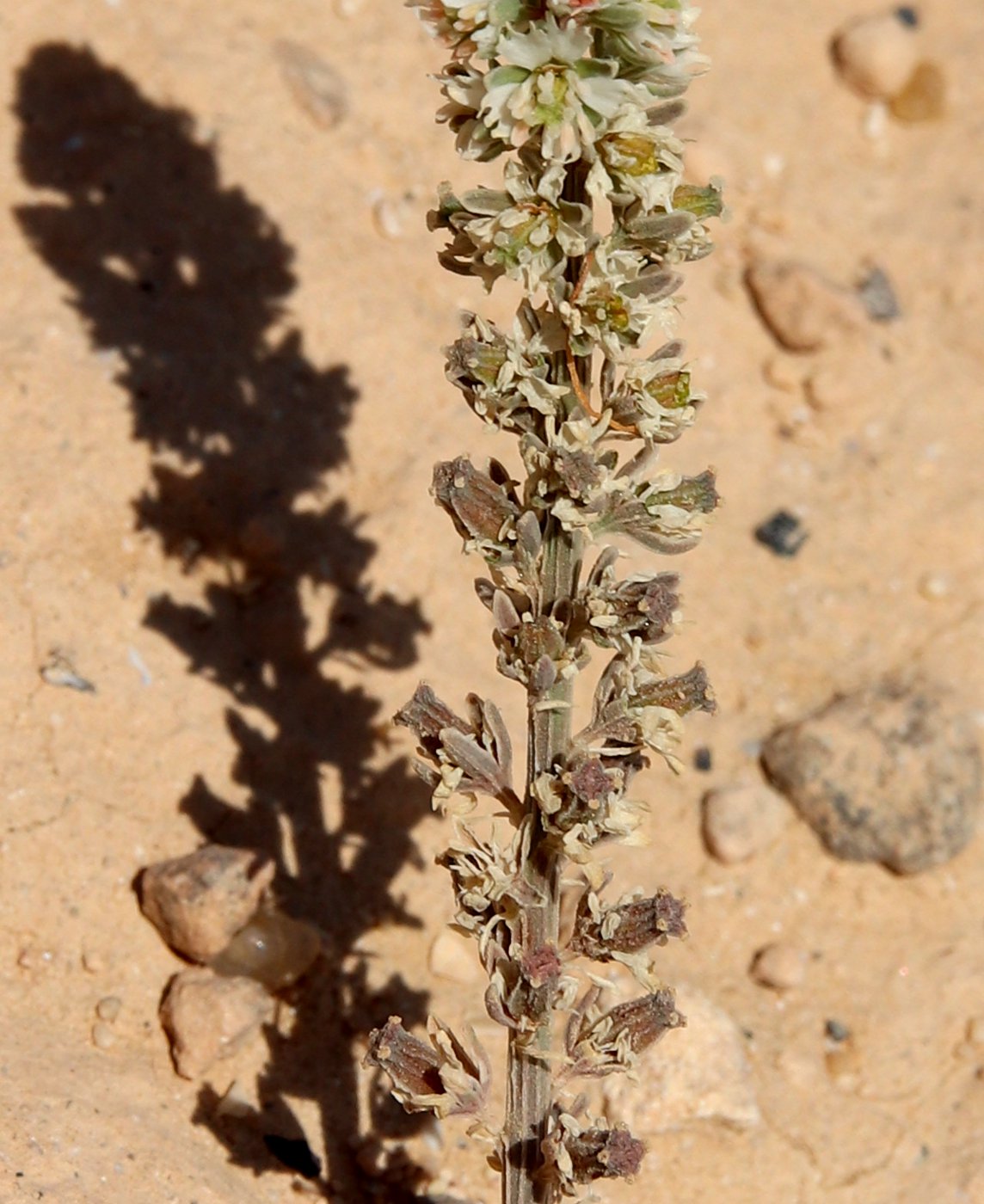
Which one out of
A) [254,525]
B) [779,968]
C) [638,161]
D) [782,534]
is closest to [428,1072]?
[779,968]

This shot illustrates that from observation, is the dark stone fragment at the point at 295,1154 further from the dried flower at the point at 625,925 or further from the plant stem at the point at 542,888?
the dried flower at the point at 625,925

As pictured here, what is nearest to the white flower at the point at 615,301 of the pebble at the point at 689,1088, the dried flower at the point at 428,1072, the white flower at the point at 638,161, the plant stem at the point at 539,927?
the white flower at the point at 638,161

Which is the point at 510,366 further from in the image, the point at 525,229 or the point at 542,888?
the point at 542,888

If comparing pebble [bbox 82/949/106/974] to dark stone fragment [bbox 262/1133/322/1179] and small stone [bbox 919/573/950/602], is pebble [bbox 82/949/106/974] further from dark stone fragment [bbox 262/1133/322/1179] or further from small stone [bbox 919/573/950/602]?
small stone [bbox 919/573/950/602]

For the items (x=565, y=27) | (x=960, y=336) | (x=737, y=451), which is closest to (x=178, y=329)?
(x=737, y=451)

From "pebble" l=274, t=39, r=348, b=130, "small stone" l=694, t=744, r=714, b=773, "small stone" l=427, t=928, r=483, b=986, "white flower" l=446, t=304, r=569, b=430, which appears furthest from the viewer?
"pebble" l=274, t=39, r=348, b=130

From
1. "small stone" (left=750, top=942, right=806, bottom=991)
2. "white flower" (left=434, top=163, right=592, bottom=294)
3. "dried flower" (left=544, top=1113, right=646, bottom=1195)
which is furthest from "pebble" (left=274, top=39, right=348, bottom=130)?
"dried flower" (left=544, top=1113, right=646, bottom=1195)
